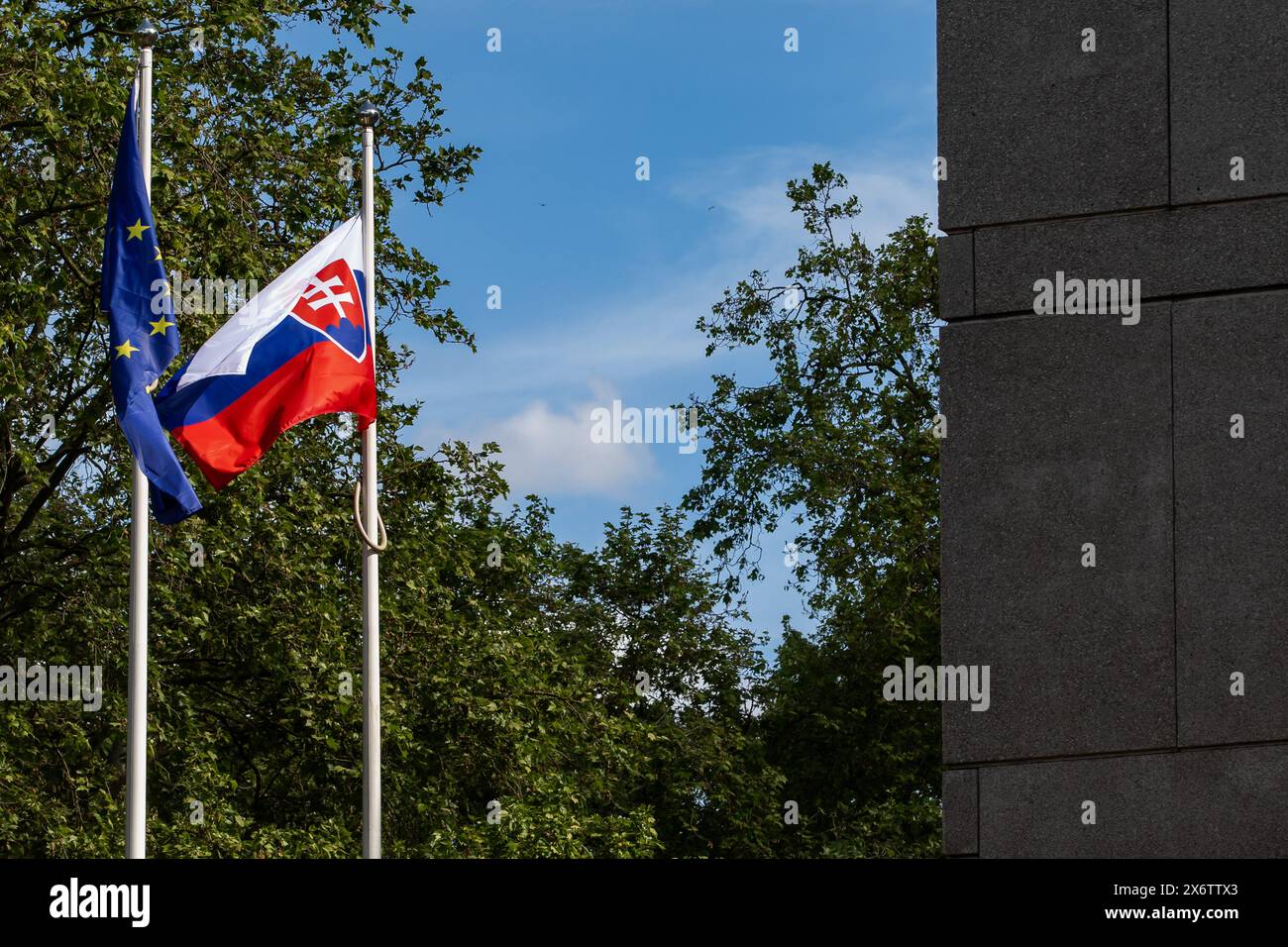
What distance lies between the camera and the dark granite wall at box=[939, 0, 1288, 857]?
770cm

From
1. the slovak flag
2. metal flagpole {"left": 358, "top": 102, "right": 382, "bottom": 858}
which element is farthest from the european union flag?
metal flagpole {"left": 358, "top": 102, "right": 382, "bottom": 858}

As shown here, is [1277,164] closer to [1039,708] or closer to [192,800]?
[1039,708]

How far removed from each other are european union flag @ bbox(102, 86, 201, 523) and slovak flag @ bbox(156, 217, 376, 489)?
0.18 meters

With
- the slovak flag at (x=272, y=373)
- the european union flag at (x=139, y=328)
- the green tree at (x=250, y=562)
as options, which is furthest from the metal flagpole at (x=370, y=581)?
the green tree at (x=250, y=562)

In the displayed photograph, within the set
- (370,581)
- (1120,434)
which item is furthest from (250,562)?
(1120,434)

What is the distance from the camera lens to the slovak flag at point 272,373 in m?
10.7

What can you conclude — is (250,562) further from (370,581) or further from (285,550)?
(370,581)

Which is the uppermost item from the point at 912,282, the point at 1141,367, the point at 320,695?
the point at 912,282

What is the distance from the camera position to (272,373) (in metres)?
10.8

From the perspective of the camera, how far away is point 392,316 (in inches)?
750

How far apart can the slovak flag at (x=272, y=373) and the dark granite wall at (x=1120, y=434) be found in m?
4.55

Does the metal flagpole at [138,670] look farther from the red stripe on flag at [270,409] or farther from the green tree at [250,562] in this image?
the green tree at [250,562]
